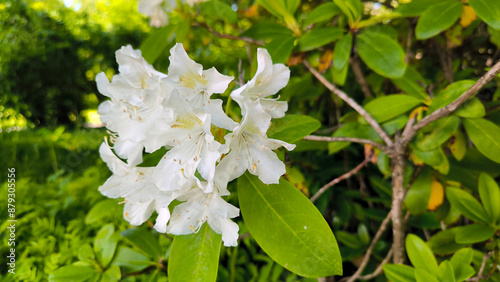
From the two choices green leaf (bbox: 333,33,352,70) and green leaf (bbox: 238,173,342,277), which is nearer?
green leaf (bbox: 238,173,342,277)

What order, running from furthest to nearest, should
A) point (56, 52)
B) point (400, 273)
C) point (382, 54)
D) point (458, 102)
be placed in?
point (56, 52)
point (382, 54)
point (400, 273)
point (458, 102)

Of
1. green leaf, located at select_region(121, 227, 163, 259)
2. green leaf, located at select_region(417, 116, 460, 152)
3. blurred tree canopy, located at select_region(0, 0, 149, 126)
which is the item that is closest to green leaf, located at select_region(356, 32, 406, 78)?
green leaf, located at select_region(417, 116, 460, 152)

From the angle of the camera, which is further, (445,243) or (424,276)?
(445,243)

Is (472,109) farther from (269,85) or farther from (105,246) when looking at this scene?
(105,246)

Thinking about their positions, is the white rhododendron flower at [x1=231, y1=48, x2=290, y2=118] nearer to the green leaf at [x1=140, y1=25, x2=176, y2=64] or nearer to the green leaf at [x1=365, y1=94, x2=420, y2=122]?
the green leaf at [x1=365, y1=94, x2=420, y2=122]

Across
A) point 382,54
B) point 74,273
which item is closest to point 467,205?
point 382,54

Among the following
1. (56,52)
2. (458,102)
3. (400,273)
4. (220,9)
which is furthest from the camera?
(56,52)
